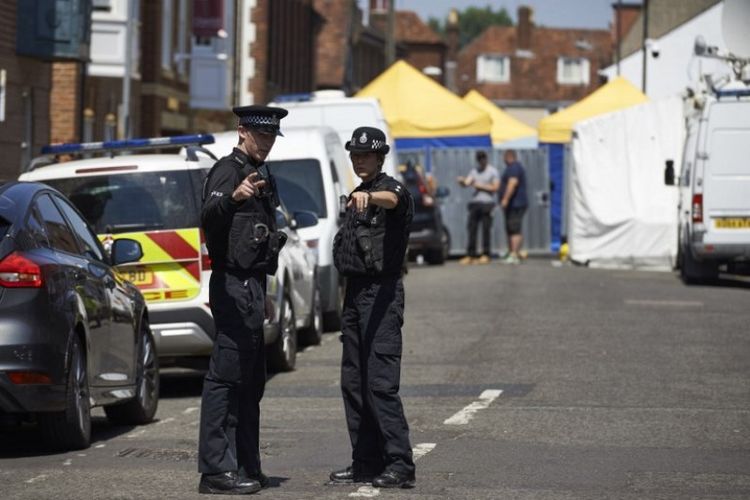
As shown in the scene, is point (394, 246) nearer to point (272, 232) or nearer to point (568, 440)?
point (272, 232)

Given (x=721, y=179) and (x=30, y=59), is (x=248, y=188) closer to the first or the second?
(x=721, y=179)

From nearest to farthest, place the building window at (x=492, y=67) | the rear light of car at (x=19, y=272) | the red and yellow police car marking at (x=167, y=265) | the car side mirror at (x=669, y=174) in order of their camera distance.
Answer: the rear light of car at (x=19, y=272)
the red and yellow police car marking at (x=167, y=265)
the car side mirror at (x=669, y=174)
the building window at (x=492, y=67)

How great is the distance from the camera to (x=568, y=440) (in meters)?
11.3

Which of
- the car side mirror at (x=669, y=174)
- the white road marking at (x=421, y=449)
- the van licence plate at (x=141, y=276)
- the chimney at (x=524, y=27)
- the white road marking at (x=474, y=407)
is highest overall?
the chimney at (x=524, y=27)

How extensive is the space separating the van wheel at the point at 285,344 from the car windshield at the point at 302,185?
334cm

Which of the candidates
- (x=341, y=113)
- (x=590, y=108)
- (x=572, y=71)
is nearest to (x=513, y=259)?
(x=590, y=108)

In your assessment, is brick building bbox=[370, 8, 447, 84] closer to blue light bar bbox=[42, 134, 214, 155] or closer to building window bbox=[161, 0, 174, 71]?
building window bbox=[161, 0, 174, 71]

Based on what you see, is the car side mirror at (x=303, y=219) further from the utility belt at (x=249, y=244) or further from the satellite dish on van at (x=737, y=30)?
the satellite dish on van at (x=737, y=30)

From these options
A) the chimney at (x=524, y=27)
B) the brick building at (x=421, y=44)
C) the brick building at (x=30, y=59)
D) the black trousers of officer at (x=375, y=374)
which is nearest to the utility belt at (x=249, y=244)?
the black trousers of officer at (x=375, y=374)

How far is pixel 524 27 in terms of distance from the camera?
136 meters

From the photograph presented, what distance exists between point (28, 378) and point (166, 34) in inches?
1292

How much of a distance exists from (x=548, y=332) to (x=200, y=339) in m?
5.89

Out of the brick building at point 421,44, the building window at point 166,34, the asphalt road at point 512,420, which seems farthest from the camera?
the brick building at point 421,44

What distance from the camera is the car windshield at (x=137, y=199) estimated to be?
14.3 m
